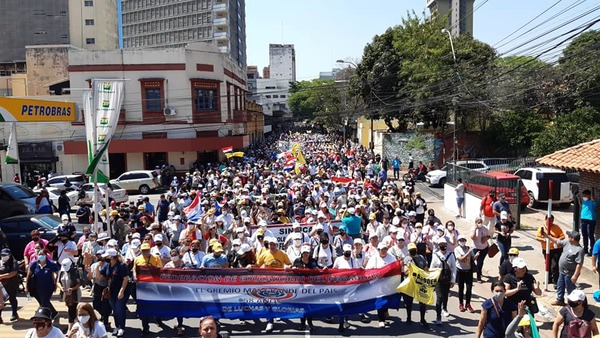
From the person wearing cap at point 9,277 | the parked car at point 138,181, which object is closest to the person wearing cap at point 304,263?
the person wearing cap at point 9,277

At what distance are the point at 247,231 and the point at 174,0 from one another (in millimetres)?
100589

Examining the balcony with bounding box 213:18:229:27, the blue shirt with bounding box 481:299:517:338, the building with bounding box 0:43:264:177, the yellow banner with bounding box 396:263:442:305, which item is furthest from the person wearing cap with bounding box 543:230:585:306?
the balcony with bounding box 213:18:229:27

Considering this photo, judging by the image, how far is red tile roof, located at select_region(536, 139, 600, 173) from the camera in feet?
43.7

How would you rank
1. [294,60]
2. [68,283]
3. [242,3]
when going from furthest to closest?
[294,60] < [242,3] < [68,283]

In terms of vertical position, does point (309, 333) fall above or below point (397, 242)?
below

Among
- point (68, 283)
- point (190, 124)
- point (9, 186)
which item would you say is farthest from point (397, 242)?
point (190, 124)

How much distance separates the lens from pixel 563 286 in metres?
10.4

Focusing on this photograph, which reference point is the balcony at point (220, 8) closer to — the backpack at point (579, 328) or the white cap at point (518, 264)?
the white cap at point (518, 264)

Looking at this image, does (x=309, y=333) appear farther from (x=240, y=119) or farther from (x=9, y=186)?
(x=240, y=119)

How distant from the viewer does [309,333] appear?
9.55 meters

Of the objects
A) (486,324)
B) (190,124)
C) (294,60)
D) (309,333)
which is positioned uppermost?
(294,60)

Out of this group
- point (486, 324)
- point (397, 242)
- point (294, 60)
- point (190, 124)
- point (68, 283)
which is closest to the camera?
point (486, 324)

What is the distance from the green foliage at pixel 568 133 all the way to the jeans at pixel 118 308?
2586 cm

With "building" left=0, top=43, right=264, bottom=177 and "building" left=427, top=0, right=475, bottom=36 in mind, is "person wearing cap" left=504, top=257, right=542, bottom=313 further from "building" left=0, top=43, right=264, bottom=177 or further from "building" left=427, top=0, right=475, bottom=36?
"building" left=427, top=0, right=475, bottom=36
